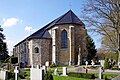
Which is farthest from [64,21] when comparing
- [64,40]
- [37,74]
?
[37,74]

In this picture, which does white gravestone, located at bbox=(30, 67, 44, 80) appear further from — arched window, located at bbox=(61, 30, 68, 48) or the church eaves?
arched window, located at bbox=(61, 30, 68, 48)

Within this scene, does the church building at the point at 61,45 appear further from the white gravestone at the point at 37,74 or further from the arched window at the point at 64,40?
the white gravestone at the point at 37,74

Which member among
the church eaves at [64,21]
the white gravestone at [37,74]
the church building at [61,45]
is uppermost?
the church eaves at [64,21]

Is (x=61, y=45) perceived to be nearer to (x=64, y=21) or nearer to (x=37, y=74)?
(x=64, y=21)

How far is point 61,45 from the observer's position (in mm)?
48750

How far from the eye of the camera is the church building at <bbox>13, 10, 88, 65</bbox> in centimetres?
4769

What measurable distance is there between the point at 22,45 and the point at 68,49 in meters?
16.2

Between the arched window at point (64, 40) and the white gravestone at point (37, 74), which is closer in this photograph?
the white gravestone at point (37, 74)

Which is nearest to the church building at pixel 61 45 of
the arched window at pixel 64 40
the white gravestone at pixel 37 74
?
the arched window at pixel 64 40

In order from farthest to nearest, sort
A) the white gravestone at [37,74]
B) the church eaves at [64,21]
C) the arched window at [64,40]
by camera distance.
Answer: the church eaves at [64,21] → the arched window at [64,40] → the white gravestone at [37,74]

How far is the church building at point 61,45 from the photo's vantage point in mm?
47688

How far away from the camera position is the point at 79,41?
4888 cm

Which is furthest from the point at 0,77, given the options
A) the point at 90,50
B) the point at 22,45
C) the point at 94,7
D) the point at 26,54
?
the point at 90,50

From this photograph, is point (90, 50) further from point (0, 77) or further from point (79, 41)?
point (0, 77)
